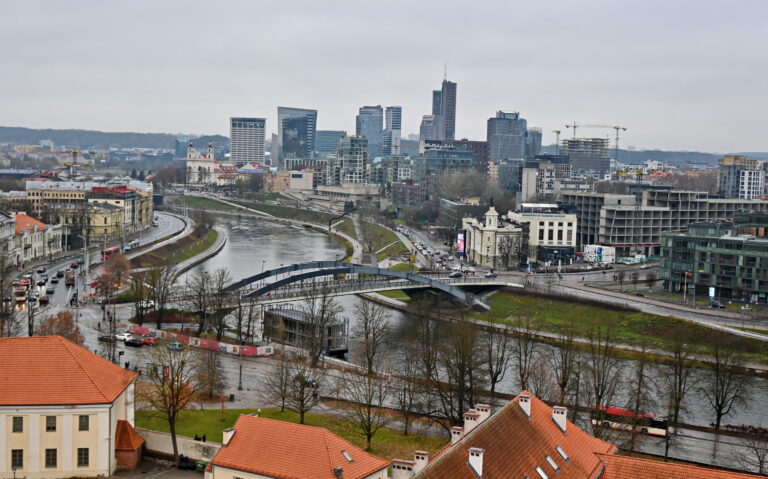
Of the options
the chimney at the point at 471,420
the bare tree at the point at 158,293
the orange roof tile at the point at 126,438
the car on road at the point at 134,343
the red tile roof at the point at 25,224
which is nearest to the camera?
the chimney at the point at 471,420

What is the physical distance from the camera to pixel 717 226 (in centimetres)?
6206

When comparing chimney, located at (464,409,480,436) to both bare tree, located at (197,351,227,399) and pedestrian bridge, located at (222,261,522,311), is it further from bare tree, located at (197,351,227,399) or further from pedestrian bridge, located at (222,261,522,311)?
pedestrian bridge, located at (222,261,522,311)

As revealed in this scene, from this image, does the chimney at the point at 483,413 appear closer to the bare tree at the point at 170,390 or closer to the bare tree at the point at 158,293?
the bare tree at the point at 170,390

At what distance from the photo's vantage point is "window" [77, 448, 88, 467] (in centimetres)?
2525

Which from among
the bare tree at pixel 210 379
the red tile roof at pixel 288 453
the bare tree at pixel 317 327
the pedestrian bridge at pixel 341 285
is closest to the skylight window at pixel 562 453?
the red tile roof at pixel 288 453

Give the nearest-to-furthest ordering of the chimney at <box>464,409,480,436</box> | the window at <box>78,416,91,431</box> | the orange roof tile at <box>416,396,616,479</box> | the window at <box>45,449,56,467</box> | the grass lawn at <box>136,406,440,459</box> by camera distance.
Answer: the orange roof tile at <box>416,396,616,479</box>, the chimney at <box>464,409,480,436</box>, the window at <box>45,449,56,467</box>, the window at <box>78,416,91,431</box>, the grass lawn at <box>136,406,440,459</box>

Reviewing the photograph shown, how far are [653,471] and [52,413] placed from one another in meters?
15.4

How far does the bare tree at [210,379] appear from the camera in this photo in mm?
34156

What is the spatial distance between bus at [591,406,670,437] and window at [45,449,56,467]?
1730 centimetres

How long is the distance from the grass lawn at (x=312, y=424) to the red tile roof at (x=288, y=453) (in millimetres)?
7430

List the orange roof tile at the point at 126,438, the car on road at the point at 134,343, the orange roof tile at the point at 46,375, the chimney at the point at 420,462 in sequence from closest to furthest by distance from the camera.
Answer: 1. the chimney at the point at 420,462
2. the orange roof tile at the point at 46,375
3. the orange roof tile at the point at 126,438
4. the car on road at the point at 134,343

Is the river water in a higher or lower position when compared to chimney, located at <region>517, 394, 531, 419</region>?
lower

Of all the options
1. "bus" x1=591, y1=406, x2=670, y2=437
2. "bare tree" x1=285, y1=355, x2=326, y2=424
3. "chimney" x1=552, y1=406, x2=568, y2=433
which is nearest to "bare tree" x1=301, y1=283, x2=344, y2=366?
"bare tree" x1=285, y1=355, x2=326, y2=424

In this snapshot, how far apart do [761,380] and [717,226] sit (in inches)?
840
